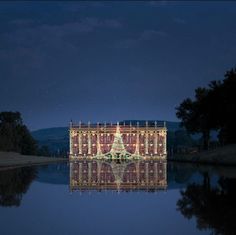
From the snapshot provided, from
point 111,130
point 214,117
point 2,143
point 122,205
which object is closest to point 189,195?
point 122,205

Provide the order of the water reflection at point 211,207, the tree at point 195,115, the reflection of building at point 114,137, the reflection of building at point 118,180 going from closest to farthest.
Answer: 1. the water reflection at point 211,207
2. the reflection of building at point 118,180
3. the tree at point 195,115
4. the reflection of building at point 114,137

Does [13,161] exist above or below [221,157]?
below

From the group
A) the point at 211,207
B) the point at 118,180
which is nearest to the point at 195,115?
the point at 118,180

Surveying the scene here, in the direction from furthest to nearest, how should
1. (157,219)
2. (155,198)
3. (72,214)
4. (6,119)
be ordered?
(6,119) < (155,198) < (72,214) < (157,219)

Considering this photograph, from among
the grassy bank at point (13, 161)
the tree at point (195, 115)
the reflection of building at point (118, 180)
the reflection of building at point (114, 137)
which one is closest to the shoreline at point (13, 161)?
the grassy bank at point (13, 161)

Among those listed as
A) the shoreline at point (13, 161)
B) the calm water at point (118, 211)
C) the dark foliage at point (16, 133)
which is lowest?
the calm water at point (118, 211)

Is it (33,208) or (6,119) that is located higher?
(6,119)

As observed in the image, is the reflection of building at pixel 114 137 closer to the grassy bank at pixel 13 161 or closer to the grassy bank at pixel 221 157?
the grassy bank at pixel 13 161

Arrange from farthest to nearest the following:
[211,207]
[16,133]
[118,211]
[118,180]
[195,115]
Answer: [16,133], [195,115], [118,180], [211,207], [118,211]

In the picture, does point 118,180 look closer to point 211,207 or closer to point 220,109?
point 211,207

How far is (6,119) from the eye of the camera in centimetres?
9788

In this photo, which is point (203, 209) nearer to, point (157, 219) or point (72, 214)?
point (157, 219)

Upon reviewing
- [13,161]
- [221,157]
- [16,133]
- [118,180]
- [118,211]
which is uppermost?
[16,133]

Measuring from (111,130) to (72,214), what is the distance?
120 metres
